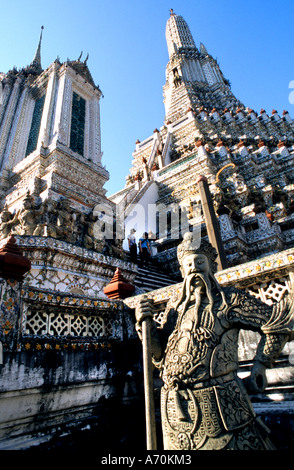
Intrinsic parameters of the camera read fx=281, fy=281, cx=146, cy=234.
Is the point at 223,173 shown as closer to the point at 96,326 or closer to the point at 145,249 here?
the point at 145,249

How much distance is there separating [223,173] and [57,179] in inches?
388

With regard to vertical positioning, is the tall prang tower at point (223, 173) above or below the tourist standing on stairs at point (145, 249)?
above

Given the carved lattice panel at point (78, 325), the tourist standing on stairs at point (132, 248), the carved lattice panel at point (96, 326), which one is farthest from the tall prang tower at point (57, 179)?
the tourist standing on stairs at point (132, 248)

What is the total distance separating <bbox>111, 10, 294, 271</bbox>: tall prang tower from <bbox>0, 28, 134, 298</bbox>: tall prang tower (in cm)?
344

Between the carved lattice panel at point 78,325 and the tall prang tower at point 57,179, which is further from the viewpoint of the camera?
the tall prang tower at point 57,179

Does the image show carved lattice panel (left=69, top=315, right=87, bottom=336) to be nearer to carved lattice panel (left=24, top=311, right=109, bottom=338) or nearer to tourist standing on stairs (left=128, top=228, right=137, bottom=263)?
carved lattice panel (left=24, top=311, right=109, bottom=338)

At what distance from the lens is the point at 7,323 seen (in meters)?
3.16

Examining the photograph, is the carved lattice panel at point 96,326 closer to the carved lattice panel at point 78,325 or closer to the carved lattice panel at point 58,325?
the carved lattice panel at point 78,325

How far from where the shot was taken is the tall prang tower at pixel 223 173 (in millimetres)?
11219

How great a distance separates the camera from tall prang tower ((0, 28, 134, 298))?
8117 millimetres

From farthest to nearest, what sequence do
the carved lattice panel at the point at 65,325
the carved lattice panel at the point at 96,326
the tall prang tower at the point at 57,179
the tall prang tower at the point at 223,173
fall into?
the tall prang tower at the point at 223,173 → the tall prang tower at the point at 57,179 → the carved lattice panel at the point at 96,326 → the carved lattice panel at the point at 65,325

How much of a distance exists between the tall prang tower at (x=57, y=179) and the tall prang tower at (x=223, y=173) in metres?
3.44

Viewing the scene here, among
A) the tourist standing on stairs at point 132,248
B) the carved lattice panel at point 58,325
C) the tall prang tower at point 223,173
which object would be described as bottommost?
the carved lattice panel at point 58,325

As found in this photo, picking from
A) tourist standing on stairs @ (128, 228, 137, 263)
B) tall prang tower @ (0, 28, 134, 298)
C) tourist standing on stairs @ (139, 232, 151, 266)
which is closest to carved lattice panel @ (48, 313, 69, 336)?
tall prang tower @ (0, 28, 134, 298)
